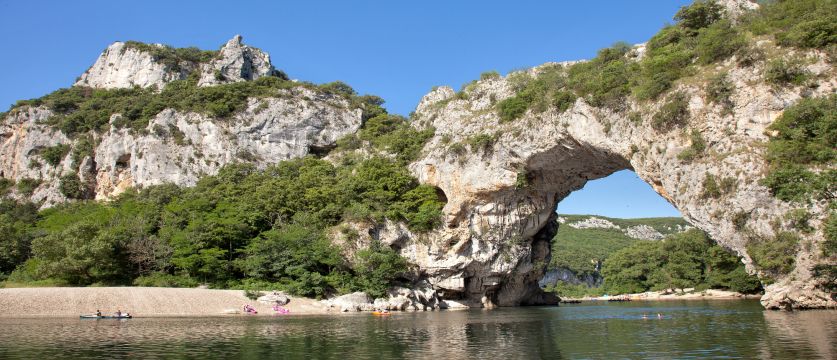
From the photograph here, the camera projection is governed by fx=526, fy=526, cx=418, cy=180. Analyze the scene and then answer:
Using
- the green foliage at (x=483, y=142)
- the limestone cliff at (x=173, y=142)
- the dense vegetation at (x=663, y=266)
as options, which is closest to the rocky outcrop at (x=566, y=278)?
the dense vegetation at (x=663, y=266)

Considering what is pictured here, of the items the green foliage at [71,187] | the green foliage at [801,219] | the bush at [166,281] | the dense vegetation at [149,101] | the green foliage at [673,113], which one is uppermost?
the dense vegetation at [149,101]

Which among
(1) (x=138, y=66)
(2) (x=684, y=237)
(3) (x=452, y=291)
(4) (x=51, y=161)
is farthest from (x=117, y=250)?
(2) (x=684, y=237)

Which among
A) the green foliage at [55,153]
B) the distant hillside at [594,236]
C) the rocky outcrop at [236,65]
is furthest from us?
the distant hillside at [594,236]

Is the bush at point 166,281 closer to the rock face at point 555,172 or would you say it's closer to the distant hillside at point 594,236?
the rock face at point 555,172

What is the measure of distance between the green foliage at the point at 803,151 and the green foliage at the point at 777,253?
1.98m

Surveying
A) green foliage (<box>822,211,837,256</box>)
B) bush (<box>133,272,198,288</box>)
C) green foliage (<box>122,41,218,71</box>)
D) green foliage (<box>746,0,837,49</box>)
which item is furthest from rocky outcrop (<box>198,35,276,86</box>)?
green foliage (<box>822,211,837,256</box>)

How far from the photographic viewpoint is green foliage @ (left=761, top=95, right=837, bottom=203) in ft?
80.3

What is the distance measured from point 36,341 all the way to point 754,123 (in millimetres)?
34421

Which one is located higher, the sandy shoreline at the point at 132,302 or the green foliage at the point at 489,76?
the green foliage at the point at 489,76

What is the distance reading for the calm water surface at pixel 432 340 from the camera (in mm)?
15031

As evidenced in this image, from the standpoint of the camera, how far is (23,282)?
40.7m

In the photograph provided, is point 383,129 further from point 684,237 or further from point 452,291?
point 684,237

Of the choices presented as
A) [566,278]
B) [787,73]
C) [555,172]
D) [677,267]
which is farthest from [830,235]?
[566,278]

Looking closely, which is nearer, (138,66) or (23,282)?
(23,282)
